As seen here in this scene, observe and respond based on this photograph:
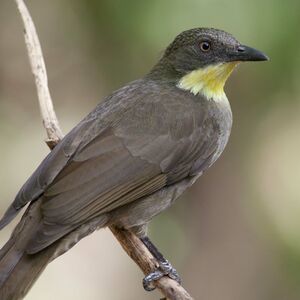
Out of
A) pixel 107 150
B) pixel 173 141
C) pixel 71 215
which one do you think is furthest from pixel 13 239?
pixel 173 141

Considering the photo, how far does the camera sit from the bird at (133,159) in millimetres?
5570

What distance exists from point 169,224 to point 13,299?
3.54 m

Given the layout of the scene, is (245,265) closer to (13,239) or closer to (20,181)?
(20,181)

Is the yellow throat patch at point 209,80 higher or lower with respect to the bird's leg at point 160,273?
higher

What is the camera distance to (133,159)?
593cm

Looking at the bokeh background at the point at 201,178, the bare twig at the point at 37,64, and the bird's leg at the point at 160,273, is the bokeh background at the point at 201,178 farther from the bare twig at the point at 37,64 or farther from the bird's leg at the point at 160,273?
the bird's leg at the point at 160,273

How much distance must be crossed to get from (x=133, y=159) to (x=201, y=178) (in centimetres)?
315

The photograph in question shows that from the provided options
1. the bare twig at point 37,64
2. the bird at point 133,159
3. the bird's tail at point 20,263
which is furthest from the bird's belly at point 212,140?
the bird's tail at point 20,263

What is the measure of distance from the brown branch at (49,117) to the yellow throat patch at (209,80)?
0.95 metres

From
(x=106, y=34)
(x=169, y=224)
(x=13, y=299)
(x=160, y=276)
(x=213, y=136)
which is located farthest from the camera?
(x=169, y=224)

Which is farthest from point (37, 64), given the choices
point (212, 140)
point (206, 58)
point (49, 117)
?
point (212, 140)

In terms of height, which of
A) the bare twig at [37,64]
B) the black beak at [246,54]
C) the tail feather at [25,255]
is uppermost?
the bare twig at [37,64]

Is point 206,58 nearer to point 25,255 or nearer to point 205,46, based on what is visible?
point 205,46

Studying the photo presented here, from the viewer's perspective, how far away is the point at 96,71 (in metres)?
8.84
